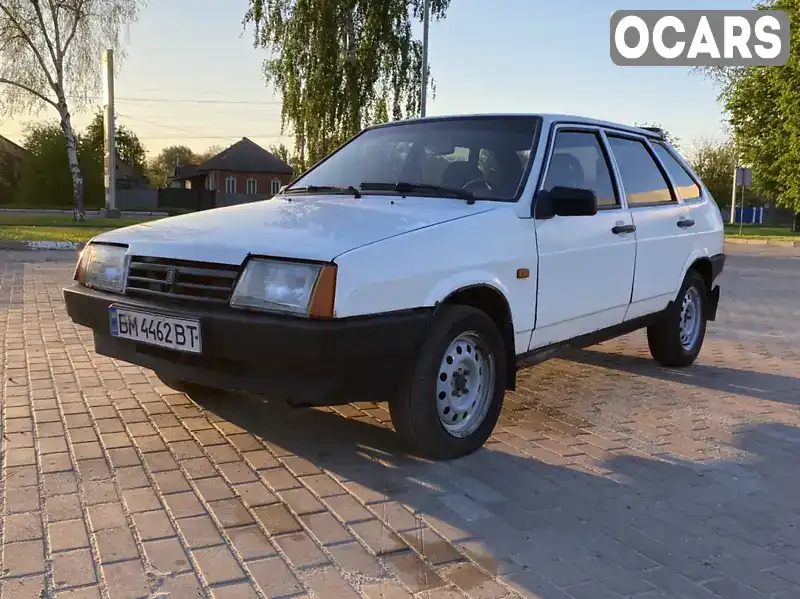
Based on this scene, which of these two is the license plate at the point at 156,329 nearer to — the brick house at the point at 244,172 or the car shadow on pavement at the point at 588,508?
the car shadow on pavement at the point at 588,508

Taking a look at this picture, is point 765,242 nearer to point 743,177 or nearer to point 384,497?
point 743,177

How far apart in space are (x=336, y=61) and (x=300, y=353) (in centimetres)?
2450

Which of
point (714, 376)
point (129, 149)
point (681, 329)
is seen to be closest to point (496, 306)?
point (681, 329)

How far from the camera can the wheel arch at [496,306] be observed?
358 cm

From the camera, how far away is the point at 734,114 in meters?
34.8

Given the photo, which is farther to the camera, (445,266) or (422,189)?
(422,189)

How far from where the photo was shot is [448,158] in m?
4.28

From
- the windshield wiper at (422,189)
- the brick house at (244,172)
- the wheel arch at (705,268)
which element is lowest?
the wheel arch at (705,268)

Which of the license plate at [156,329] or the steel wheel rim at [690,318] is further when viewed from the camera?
the steel wheel rim at [690,318]

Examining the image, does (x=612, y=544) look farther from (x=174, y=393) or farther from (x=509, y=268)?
(x=174, y=393)

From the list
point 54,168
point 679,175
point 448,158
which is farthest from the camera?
point 54,168

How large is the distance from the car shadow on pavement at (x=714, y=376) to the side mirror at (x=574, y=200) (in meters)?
1.38

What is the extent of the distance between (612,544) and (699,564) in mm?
308

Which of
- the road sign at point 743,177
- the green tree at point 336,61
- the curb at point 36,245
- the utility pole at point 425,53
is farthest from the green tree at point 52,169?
the road sign at point 743,177
